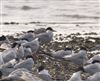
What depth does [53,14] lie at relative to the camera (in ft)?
59.9

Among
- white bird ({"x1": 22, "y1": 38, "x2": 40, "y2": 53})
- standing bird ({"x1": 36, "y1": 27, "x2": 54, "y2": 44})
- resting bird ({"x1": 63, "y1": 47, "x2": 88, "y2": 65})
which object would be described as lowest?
standing bird ({"x1": 36, "y1": 27, "x2": 54, "y2": 44})

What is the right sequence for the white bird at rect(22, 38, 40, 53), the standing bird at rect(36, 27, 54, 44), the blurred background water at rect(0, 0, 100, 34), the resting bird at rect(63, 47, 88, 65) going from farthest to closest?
the blurred background water at rect(0, 0, 100, 34) → the standing bird at rect(36, 27, 54, 44) → the white bird at rect(22, 38, 40, 53) → the resting bird at rect(63, 47, 88, 65)

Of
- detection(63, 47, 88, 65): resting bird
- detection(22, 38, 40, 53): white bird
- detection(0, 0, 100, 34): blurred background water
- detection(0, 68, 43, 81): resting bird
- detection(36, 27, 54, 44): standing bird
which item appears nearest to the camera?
detection(0, 68, 43, 81): resting bird

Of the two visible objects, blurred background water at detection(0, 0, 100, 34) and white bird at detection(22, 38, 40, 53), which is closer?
white bird at detection(22, 38, 40, 53)

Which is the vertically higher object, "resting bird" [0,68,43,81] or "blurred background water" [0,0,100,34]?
"resting bird" [0,68,43,81]

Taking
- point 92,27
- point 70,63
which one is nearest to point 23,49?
point 70,63

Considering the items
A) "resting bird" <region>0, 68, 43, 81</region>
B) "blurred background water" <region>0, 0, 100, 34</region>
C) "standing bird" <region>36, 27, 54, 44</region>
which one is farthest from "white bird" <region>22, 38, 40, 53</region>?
"blurred background water" <region>0, 0, 100, 34</region>

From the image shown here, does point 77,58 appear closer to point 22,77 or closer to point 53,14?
point 22,77

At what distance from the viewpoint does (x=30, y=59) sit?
9.17 meters

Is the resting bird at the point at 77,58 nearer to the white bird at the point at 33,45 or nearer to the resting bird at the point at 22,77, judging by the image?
the white bird at the point at 33,45

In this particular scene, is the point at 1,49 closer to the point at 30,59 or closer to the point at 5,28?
the point at 30,59

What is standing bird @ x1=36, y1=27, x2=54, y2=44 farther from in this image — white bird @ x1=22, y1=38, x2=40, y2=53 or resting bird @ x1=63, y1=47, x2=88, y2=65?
resting bird @ x1=63, y1=47, x2=88, y2=65

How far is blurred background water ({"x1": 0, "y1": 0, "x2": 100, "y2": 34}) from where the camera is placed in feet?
50.1

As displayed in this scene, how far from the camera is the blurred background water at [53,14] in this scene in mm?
15258
